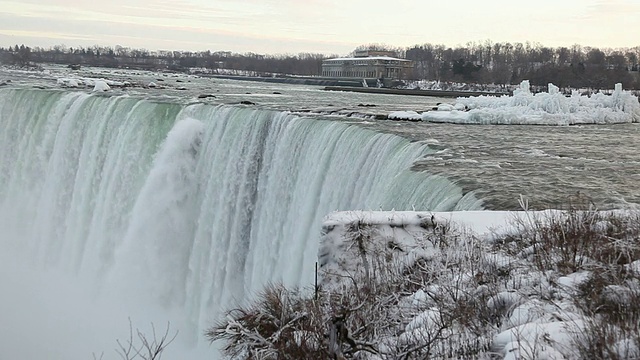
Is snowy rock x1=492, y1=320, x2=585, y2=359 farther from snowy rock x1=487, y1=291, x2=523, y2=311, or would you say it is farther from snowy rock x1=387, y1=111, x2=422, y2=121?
snowy rock x1=387, y1=111, x2=422, y2=121

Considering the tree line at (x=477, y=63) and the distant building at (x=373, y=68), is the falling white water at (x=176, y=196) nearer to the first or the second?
the tree line at (x=477, y=63)

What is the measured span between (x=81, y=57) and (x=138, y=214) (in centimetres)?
12540

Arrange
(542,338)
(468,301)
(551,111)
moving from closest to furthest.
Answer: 1. (542,338)
2. (468,301)
3. (551,111)

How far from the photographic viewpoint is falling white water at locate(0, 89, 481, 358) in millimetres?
12242

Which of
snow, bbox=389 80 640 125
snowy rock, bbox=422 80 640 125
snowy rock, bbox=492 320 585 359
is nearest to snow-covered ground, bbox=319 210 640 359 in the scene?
snowy rock, bbox=492 320 585 359

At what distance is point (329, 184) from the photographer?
12.3m

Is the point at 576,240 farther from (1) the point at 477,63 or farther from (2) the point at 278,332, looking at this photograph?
(1) the point at 477,63

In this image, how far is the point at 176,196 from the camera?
55.4 ft

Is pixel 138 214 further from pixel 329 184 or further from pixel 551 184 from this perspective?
pixel 551 184

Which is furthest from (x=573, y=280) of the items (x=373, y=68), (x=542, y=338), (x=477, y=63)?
(x=477, y=63)

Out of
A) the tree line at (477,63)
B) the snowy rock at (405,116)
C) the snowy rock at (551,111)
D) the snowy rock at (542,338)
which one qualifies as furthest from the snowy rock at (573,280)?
the tree line at (477,63)

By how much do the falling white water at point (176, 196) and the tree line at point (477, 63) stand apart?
38484 mm

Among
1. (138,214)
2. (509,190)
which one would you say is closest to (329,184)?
(509,190)

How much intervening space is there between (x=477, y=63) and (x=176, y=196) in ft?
289
